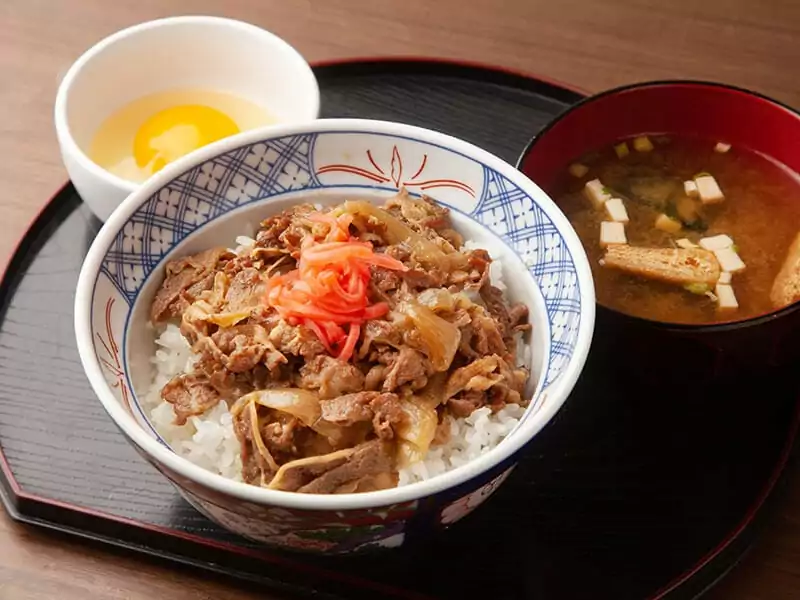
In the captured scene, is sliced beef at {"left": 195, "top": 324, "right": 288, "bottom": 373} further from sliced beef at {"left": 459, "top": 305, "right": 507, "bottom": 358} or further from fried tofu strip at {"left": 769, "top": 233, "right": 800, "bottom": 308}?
fried tofu strip at {"left": 769, "top": 233, "right": 800, "bottom": 308}

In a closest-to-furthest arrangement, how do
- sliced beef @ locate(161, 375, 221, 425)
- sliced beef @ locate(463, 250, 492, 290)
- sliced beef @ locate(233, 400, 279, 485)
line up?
sliced beef @ locate(233, 400, 279, 485) < sliced beef @ locate(161, 375, 221, 425) < sliced beef @ locate(463, 250, 492, 290)

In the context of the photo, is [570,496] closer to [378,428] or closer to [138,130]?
[378,428]

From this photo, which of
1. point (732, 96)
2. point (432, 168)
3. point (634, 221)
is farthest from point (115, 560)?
point (732, 96)

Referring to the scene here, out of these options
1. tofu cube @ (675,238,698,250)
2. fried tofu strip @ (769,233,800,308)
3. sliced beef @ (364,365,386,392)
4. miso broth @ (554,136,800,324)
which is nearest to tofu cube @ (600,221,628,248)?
miso broth @ (554,136,800,324)

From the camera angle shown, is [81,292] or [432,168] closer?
[81,292]

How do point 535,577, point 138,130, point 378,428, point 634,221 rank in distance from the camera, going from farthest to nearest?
point 138,130 < point 634,221 < point 535,577 < point 378,428

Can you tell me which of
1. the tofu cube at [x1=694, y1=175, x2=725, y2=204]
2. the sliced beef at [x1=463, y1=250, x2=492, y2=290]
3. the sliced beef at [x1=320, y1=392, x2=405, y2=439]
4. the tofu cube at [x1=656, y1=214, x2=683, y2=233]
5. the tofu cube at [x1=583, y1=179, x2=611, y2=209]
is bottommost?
the sliced beef at [x1=320, y1=392, x2=405, y2=439]
